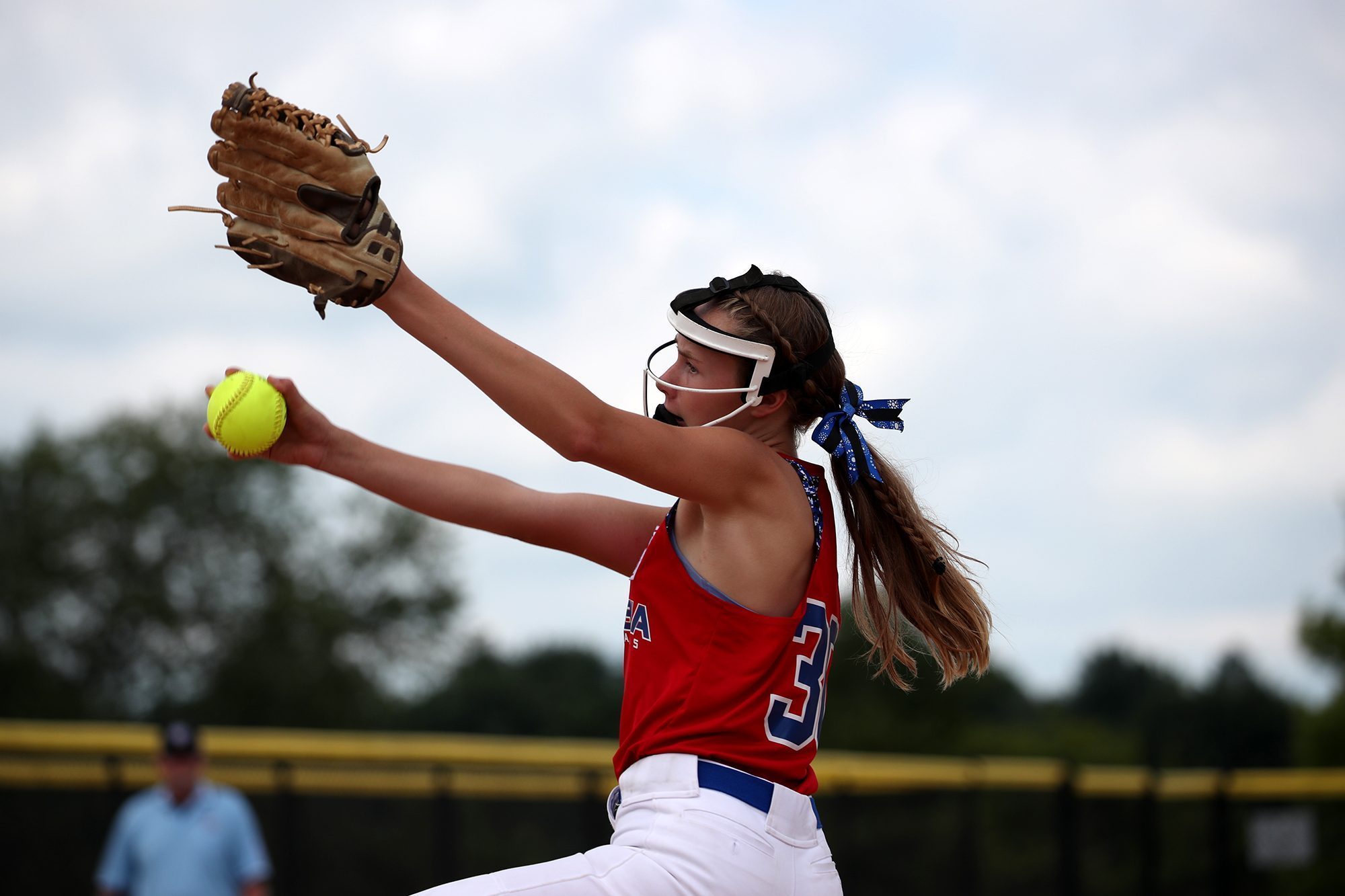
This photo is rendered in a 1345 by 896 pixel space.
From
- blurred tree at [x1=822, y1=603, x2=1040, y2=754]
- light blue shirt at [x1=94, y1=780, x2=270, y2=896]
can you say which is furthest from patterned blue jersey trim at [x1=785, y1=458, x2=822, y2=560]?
blurred tree at [x1=822, y1=603, x2=1040, y2=754]

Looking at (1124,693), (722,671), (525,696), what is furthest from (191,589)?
(722,671)

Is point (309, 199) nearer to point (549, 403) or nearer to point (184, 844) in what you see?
point (549, 403)

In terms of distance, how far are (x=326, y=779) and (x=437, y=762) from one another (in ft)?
2.64

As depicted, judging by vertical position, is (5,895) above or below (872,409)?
below

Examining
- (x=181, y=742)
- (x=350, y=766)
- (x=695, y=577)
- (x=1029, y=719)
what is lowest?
(x=1029, y=719)

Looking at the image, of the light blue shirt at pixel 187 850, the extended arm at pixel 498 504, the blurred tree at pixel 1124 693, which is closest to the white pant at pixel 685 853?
the extended arm at pixel 498 504

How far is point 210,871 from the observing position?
7.54 meters

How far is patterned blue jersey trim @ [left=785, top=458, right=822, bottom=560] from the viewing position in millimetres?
3047

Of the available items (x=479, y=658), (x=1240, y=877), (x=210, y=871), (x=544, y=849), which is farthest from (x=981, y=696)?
(x=210, y=871)

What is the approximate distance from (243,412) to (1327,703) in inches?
887

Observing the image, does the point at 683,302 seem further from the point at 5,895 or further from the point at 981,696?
the point at 981,696

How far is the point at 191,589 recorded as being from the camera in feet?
139

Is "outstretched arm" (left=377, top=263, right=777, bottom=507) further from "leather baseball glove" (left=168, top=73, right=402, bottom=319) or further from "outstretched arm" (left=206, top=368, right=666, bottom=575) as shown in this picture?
"outstretched arm" (left=206, top=368, right=666, bottom=575)

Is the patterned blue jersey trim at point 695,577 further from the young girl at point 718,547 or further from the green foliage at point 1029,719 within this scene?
the green foliage at point 1029,719
